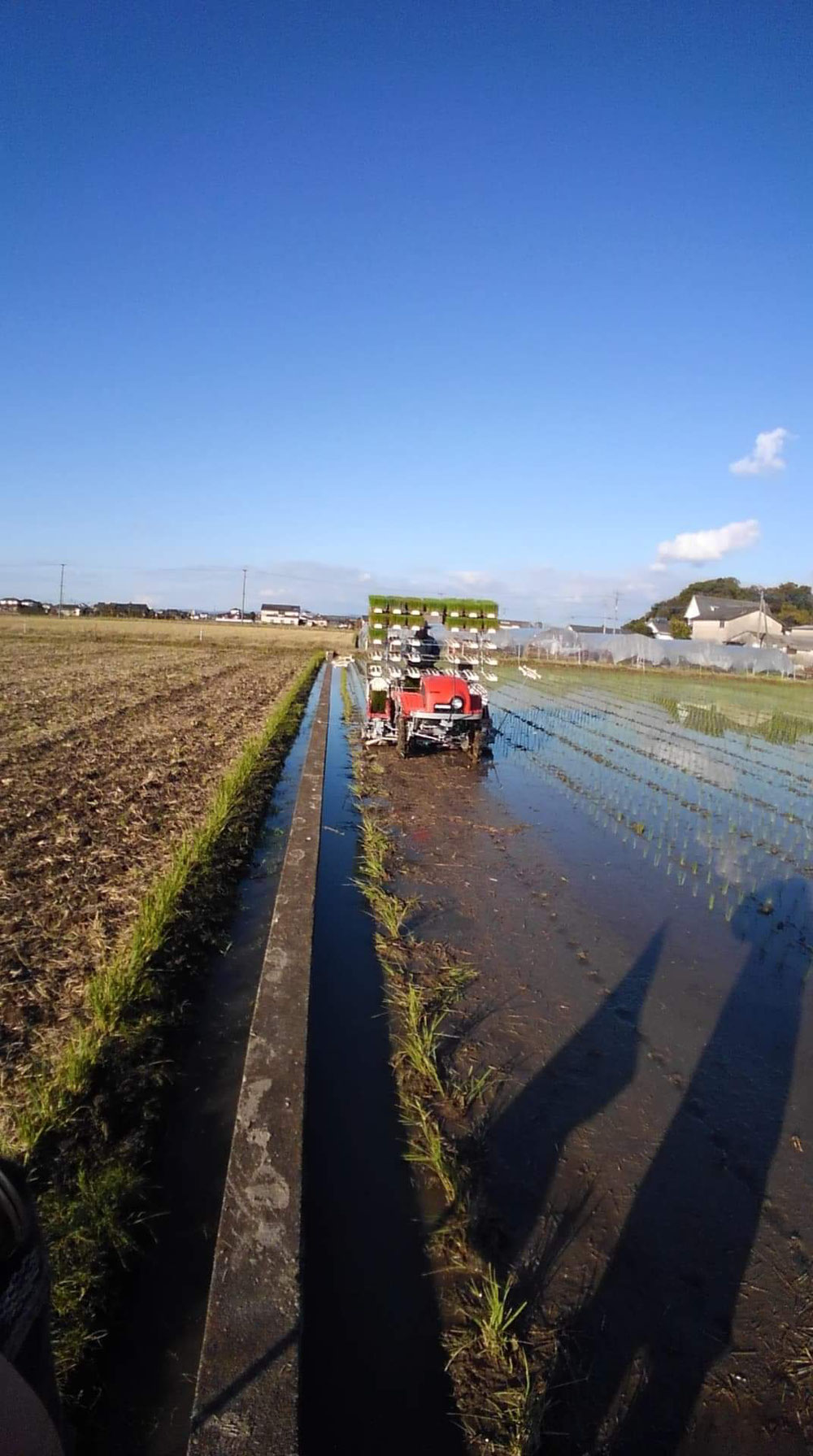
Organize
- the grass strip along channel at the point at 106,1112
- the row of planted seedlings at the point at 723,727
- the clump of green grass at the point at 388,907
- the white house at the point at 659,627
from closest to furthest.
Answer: the grass strip along channel at the point at 106,1112, the clump of green grass at the point at 388,907, the row of planted seedlings at the point at 723,727, the white house at the point at 659,627

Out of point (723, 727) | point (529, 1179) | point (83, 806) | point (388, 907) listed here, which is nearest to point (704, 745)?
point (723, 727)

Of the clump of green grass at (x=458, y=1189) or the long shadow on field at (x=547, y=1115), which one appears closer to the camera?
the clump of green grass at (x=458, y=1189)

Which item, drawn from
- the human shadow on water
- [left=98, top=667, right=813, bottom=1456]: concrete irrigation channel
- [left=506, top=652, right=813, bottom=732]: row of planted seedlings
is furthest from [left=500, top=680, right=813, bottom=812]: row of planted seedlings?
the human shadow on water

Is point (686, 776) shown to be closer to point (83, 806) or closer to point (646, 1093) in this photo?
point (83, 806)

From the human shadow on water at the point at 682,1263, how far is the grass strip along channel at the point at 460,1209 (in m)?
0.13

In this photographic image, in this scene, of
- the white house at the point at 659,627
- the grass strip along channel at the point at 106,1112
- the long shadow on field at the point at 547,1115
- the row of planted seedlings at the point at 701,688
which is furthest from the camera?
the white house at the point at 659,627

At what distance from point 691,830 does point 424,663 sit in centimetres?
565

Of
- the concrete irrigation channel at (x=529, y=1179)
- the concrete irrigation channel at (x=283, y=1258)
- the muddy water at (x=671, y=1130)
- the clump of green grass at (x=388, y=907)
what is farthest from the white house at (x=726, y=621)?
the concrete irrigation channel at (x=283, y=1258)

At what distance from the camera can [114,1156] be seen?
2.93 metres

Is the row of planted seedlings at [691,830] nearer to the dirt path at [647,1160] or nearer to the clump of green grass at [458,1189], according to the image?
the dirt path at [647,1160]

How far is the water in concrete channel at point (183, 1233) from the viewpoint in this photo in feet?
6.90

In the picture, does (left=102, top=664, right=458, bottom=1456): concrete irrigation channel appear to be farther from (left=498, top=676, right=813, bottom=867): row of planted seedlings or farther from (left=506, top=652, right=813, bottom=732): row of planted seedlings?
(left=506, top=652, right=813, bottom=732): row of planted seedlings

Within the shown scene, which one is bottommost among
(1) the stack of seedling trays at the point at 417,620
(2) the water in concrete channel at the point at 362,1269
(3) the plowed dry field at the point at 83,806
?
(2) the water in concrete channel at the point at 362,1269

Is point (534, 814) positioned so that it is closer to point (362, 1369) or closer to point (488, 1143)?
point (488, 1143)
